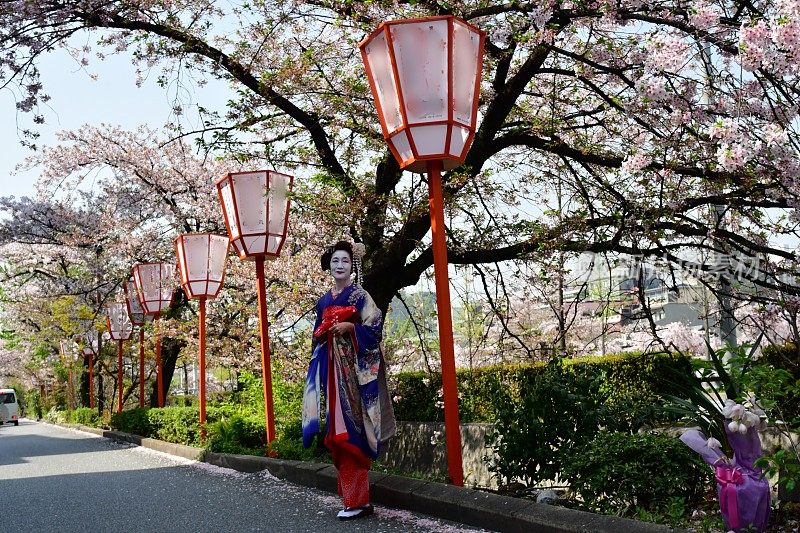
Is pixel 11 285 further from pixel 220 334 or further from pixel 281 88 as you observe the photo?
pixel 281 88

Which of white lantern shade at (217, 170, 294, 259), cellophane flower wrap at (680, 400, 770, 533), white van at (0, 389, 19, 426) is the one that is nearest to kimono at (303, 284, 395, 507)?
cellophane flower wrap at (680, 400, 770, 533)

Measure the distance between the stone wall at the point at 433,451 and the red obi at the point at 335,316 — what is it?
8.98ft

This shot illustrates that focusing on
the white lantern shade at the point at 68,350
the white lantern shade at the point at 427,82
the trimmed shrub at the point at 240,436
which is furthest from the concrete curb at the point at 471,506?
the white lantern shade at the point at 68,350

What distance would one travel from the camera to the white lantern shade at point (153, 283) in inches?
573

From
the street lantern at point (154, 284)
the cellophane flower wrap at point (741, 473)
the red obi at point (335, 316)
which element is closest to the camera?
the cellophane flower wrap at point (741, 473)

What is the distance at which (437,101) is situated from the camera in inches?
196

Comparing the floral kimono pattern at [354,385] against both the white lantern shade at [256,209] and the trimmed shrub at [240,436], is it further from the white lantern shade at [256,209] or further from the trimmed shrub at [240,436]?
the trimmed shrub at [240,436]

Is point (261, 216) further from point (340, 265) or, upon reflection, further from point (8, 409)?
point (8, 409)

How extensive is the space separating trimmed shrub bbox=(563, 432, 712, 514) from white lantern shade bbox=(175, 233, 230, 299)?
821 cm

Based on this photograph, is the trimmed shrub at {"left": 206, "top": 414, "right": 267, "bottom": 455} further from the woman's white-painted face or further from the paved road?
the woman's white-painted face

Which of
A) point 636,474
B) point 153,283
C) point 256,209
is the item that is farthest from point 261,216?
point 153,283

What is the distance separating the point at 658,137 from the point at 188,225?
38.7 feet

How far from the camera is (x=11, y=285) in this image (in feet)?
77.6

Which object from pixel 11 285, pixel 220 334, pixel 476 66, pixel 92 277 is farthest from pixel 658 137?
pixel 11 285
